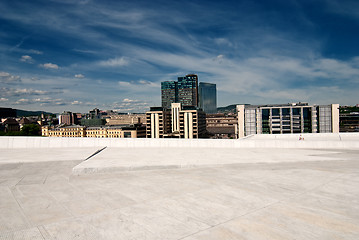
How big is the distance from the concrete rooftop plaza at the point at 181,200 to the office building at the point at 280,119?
87867 millimetres

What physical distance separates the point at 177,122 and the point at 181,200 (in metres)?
139

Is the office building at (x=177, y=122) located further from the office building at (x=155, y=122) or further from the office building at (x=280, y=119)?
the office building at (x=280, y=119)

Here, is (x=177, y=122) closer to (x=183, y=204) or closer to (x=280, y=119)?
(x=280, y=119)

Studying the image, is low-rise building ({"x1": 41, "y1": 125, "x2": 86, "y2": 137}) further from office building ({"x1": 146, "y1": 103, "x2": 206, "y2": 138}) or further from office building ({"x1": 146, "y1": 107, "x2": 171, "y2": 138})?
office building ({"x1": 146, "y1": 107, "x2": 171, "y2": 138})

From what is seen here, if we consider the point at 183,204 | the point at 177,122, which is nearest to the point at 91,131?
the point at 177,122

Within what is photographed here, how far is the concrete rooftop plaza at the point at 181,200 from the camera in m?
5.39

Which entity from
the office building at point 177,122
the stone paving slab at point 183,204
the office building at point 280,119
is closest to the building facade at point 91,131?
the office building at point 177,122

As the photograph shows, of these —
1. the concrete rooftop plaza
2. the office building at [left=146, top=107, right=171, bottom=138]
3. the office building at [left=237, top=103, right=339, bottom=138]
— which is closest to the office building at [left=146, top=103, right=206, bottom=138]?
the office building at [left=146, top=107, right=171, bottom=138]

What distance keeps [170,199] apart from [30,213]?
152 inches

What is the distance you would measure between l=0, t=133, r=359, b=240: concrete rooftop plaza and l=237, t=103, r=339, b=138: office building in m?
87.9

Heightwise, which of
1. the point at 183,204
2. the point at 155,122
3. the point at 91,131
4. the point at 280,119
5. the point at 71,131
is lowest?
the point at 91,131

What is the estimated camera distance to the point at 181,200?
7.39 metres

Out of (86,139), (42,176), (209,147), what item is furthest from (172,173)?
(86,139)

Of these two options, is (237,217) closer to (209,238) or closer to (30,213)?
(209,238)
